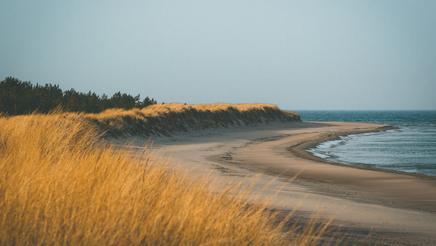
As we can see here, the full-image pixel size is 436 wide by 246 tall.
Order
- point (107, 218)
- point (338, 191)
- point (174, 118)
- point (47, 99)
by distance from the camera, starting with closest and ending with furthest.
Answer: point (107, 218) < point (338, 191) < point (47, 99) < point (174, 118)

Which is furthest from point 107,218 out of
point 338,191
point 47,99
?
point 47,99

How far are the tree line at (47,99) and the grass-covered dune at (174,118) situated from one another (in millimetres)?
2158

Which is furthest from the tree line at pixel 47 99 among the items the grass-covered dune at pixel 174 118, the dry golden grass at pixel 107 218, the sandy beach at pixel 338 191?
the dry golden grass at pixel 107 218

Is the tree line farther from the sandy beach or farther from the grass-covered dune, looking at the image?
the sandy beach

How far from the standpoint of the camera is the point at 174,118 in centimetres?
3319

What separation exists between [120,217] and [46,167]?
1.88 metres

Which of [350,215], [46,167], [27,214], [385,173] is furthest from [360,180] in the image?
[27,214]

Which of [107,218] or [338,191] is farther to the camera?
[338,191]

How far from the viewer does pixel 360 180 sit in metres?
14.7

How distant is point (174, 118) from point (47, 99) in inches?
287

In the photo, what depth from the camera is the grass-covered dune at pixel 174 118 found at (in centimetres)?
2498

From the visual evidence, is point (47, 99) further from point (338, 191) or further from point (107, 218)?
point (107, 218)

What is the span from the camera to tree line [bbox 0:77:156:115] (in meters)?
27.0

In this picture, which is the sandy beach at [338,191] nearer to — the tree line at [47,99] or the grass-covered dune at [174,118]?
the grass-covered dune at [174,118]
